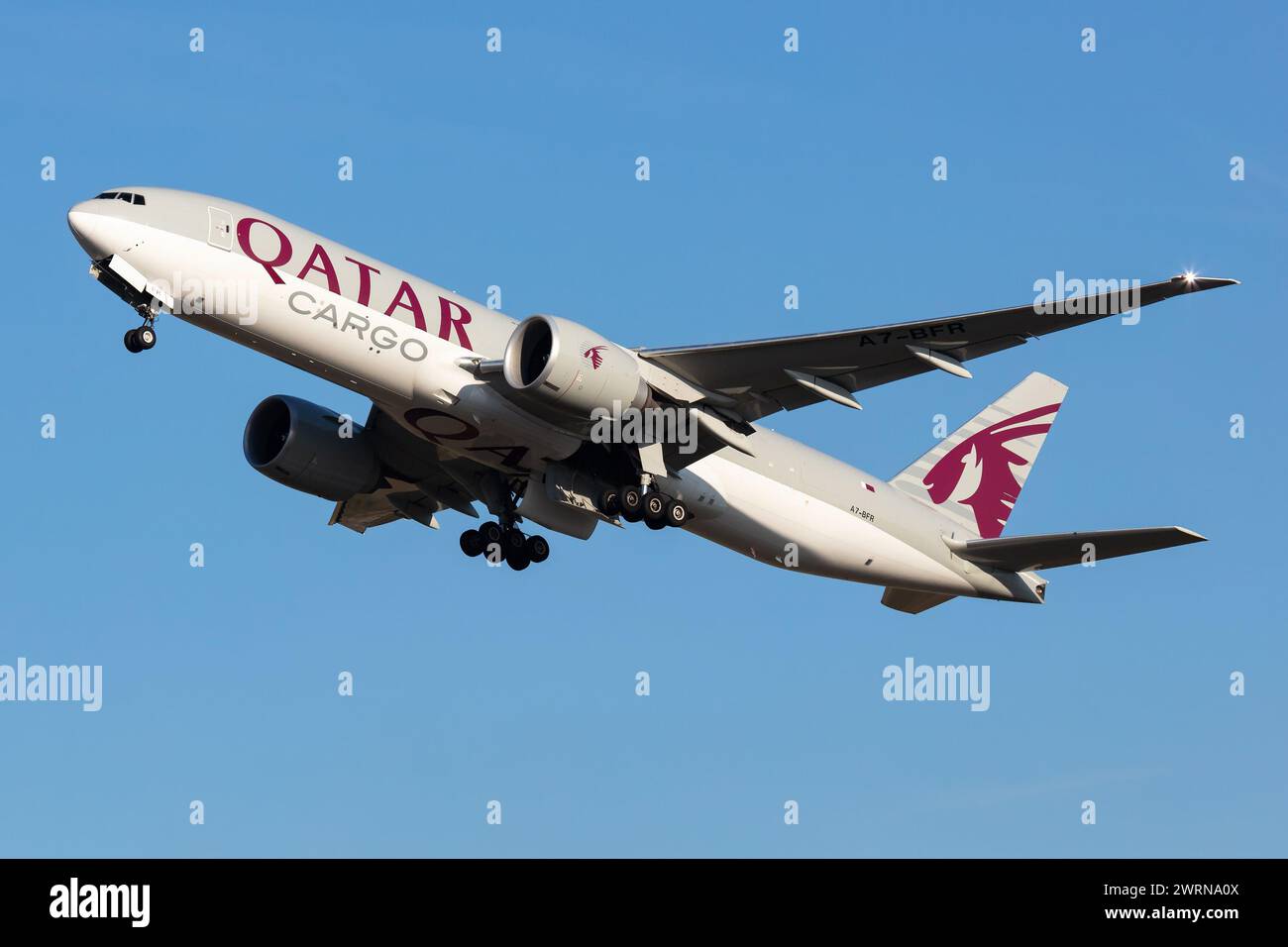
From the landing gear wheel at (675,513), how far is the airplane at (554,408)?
0.14ft

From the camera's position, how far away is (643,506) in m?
34.1

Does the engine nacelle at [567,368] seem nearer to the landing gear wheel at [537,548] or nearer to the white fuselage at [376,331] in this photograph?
the white fuselage at [376,331]

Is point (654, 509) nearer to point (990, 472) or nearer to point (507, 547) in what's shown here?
point (507, 547)

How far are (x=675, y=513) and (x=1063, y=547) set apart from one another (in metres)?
8.34

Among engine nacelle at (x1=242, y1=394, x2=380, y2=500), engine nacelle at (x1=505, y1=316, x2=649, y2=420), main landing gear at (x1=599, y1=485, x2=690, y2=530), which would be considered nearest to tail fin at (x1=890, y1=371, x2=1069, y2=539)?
main landing gear at (x1=599, y1=485, x2=690, y2=530)

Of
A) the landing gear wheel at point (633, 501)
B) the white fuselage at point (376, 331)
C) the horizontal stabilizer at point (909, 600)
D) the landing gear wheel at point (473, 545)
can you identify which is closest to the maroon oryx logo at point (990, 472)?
the horizontal stabilizer at point (909, 600)

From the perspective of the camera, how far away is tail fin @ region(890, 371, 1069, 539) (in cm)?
4053

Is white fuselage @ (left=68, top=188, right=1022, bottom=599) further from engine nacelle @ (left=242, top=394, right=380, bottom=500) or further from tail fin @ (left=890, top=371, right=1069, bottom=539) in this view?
tail fin @ (left=890, top=371, right=1069, bottom=539)

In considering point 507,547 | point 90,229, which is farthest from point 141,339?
point 507,547

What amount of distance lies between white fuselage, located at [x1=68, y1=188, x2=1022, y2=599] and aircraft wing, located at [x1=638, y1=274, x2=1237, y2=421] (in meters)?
2.29

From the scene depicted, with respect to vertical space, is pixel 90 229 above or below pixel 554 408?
above

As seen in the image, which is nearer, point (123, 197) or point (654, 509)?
point (123, 197)

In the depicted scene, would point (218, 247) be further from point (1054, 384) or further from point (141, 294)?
point (1054, 384)
